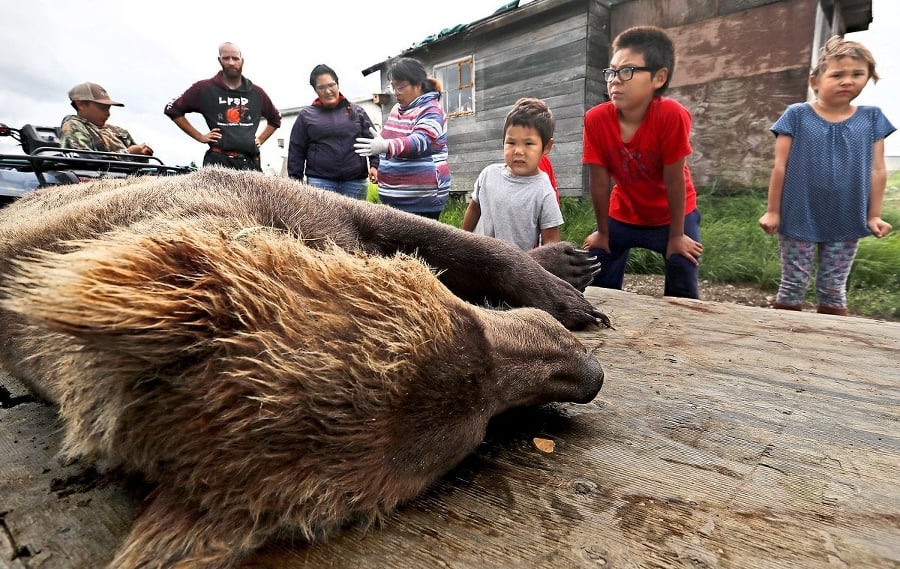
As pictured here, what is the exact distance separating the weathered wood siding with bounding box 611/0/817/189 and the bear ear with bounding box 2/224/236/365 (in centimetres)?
898

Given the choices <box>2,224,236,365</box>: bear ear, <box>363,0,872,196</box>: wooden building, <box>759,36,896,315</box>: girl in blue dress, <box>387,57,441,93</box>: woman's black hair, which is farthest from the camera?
<box>363,0,872,196</box>: wooden building

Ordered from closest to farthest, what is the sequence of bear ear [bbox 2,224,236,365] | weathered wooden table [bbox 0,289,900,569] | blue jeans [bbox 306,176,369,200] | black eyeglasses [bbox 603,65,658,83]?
bear ear [bbox 2,224,236,365], weathered wooden table [bbox 0,289,900,569], black eyeglasses [bbox 603,65,658,83], blue jeans [bbox 306,176,369,200]

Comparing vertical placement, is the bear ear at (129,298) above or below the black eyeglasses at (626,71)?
below

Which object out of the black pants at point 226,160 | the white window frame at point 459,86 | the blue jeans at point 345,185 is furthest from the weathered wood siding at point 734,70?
the black pants at point 226,160

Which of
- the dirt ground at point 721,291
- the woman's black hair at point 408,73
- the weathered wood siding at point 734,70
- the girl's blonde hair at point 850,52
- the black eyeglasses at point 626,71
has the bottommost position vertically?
the dirt ground at point 721,291

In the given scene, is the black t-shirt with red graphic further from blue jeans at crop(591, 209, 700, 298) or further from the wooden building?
the wooden building

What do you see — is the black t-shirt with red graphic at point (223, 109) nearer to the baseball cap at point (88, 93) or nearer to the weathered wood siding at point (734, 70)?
the baseball cap at point (88, 93)

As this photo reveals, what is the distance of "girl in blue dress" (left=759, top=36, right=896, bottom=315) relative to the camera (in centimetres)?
321

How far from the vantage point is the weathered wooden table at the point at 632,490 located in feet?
2.60

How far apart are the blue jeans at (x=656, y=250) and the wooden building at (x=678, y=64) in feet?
18.8

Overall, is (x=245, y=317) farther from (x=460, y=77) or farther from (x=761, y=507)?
(x=460, y=77)

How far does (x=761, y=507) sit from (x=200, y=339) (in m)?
1.03

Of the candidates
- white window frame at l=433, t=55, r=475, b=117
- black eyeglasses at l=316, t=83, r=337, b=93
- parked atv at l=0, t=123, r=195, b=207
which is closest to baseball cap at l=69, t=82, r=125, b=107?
parked atv at l=0, t=123, r=195, b=207

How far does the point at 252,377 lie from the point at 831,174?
13.0 ft
